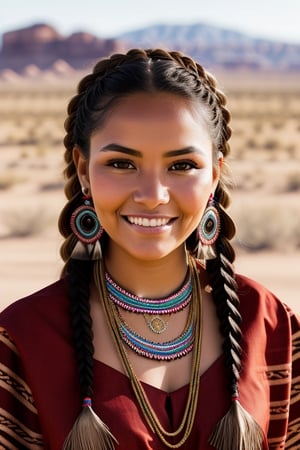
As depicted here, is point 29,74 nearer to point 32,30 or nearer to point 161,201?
point 32,30

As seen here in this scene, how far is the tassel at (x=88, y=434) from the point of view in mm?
2680

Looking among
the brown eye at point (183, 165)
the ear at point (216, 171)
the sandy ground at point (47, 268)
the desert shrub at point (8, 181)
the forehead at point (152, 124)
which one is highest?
the desert shrub at point (8, 181)

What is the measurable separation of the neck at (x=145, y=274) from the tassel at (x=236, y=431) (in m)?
0.42

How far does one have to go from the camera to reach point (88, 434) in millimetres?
2678

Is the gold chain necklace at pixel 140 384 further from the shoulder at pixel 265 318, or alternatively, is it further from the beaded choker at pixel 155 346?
the shoulder at pixel 265 318

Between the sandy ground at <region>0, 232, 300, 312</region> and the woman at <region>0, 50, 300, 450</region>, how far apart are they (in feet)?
22.3

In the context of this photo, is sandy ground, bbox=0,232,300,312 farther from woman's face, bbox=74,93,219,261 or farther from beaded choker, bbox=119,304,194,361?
woman's face, bbox=74,93,219,261

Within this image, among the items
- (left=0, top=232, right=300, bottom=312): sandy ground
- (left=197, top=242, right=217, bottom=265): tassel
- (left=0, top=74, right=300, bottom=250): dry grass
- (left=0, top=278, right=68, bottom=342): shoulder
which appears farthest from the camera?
(left=0, top=74, right=300, bottom=250): dry grass

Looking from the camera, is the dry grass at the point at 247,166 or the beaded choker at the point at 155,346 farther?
the dry grass at the point at 247,166

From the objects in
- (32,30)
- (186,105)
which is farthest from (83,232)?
(32,30)

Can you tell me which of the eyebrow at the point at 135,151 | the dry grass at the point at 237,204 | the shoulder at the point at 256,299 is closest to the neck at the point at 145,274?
the shoulder at the point at 256,299

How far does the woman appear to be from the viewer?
2756 mm

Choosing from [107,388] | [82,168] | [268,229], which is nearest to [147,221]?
[82,168]

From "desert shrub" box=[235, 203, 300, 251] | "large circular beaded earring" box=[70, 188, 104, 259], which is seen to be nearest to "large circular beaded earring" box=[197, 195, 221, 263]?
"large circular beaded earring" box=[70, 188, 104, 259]
